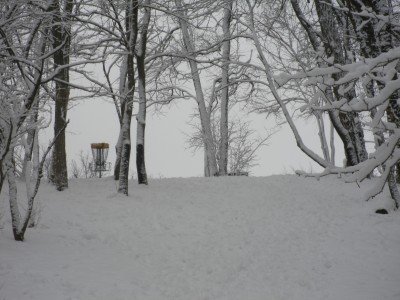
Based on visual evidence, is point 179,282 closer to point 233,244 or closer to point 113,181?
point 233,244

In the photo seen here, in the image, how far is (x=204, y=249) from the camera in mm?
6969

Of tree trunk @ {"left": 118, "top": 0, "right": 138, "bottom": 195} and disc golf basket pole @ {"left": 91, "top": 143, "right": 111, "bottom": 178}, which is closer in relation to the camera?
tree trunk @ {"left": 118, "top": 0, "right": 138, "bottom": 195}

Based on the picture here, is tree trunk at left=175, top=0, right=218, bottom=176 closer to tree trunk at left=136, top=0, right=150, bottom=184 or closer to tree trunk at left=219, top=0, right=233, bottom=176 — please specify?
tree trunk at left=219, top=0, right=233, bottom=176

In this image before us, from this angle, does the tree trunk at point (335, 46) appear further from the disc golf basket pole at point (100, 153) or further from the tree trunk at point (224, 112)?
the disc golf basket pole at point (100, 153)

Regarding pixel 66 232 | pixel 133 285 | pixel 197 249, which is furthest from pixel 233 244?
pixel 66 232

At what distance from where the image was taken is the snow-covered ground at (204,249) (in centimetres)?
512

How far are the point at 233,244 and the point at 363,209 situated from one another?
3671 mm

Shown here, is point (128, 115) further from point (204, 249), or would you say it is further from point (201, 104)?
point (201, 104)

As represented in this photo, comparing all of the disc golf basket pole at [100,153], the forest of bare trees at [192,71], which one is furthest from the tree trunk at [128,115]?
the disc golf basket pole at [100,153]

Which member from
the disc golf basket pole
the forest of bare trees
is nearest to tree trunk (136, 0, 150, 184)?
the forest of bare trees

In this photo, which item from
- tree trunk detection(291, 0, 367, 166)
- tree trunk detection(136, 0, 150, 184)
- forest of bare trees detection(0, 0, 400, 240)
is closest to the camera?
forest of bare trees detection(0, 0, 400, 240)

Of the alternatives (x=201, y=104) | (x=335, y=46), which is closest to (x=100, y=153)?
(x=201, y=104)

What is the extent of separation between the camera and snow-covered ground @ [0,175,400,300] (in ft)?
16.8

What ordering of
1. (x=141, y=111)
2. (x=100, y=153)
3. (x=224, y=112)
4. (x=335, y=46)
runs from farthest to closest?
(x=100, y=153), (x=224, y=112), (x=141, y=111), (x=335, y=46)
